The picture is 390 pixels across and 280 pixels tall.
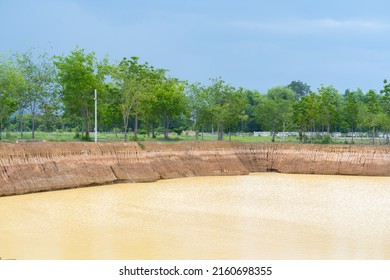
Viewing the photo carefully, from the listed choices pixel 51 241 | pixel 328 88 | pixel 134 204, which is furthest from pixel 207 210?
pixel 328 88

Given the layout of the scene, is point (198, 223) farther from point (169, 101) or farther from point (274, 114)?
point (274, 114)

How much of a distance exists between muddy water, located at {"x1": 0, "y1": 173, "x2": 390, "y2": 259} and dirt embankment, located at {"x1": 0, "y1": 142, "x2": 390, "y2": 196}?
1.91 m

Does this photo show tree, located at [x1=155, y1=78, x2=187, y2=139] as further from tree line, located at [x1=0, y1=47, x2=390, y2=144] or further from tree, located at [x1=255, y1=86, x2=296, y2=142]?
tree, located at [x1=255, y1=86, x2=296, y2=142]

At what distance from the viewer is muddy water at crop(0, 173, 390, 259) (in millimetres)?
17156

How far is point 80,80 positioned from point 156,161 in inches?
669

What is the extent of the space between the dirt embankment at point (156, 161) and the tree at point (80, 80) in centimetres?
1473

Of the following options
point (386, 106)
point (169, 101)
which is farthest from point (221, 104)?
point (386, 106)

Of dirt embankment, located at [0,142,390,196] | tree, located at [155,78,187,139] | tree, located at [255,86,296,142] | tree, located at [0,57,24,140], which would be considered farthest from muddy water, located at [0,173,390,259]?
tree, located at [255,86,296,142]

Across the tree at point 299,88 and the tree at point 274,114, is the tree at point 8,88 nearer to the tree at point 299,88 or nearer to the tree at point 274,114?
the tree at point 274,114

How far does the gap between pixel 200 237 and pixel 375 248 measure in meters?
6.40

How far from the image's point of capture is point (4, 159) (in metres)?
32.7

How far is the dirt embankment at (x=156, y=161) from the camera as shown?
33500 mm

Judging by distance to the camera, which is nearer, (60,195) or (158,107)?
(60,195)

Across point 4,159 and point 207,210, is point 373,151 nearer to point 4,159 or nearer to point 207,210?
point 207,210
